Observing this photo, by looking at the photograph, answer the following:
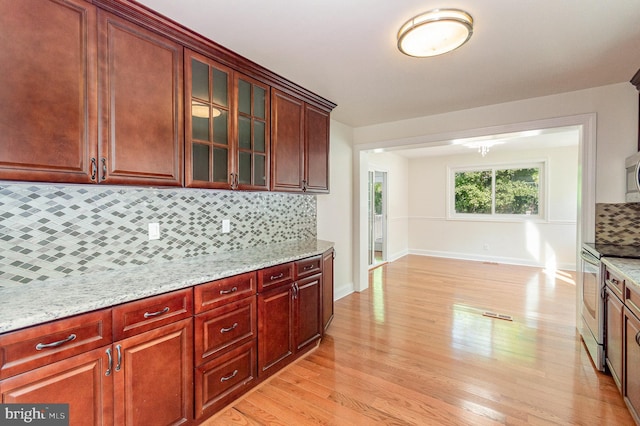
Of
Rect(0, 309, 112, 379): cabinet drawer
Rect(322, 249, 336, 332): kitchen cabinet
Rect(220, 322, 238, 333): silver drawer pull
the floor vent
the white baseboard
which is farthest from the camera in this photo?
the white baseboard

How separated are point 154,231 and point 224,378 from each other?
1.10 m

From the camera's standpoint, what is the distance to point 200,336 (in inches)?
68.9

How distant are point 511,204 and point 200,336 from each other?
6700 millimetres

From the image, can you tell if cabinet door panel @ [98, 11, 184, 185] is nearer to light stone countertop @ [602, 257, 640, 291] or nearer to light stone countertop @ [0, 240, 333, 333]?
light stone countertop @ [0, 240, 333, 333]

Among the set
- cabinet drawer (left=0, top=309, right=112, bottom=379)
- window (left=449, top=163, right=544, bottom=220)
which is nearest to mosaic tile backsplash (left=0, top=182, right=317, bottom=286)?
cabinet drawer (left=0, top=309, right=112, bottom=379)

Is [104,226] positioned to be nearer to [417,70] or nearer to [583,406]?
[417,70]

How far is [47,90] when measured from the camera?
1.38m

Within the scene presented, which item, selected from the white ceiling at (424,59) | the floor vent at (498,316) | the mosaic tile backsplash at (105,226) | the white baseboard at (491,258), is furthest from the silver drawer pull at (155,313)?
the white baseboard at (491,258)

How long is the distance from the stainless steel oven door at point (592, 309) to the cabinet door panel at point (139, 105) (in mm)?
3257

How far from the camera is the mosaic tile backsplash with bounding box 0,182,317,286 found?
60.6 inches

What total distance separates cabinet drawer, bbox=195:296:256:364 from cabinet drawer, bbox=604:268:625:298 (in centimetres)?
241

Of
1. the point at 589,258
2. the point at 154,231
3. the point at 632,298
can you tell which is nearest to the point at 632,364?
the point at 632,298

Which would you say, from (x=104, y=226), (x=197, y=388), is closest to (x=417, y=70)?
(x=104, y=226)

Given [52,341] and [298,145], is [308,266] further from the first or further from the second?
[52,341]
